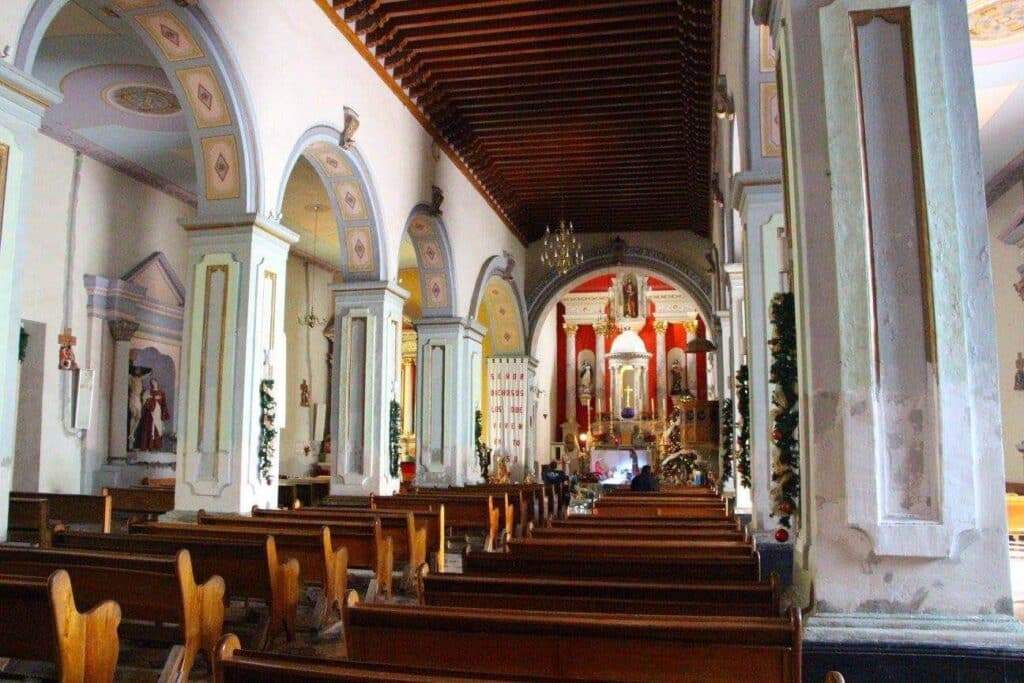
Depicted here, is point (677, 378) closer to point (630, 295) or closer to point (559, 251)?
point (630, 295)

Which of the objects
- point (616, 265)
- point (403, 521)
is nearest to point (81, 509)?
point (403, 521)

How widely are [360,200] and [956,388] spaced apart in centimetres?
750

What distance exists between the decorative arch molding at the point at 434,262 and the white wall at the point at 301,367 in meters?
3.99

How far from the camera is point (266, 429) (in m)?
7.44

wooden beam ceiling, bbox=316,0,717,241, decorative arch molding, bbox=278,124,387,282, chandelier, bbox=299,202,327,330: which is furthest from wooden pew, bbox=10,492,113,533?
chandelier, bbox=299,202,327,330

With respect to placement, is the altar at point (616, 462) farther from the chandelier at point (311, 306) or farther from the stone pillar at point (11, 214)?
the stone pillar at point (11, 214)

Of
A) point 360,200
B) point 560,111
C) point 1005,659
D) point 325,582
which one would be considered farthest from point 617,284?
point 1005,659

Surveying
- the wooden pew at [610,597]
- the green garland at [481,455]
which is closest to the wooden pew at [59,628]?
the wooden pew at [610,597]

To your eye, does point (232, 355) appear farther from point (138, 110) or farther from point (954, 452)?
point (954, 452)

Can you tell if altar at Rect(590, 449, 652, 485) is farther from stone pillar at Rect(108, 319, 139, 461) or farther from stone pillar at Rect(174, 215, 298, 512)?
stone pillar at Rect(174, 215, 298, 512)

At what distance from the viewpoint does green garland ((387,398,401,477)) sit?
10.3m

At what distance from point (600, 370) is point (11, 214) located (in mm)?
21675

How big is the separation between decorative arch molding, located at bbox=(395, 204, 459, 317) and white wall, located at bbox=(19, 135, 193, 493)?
12.3 ft

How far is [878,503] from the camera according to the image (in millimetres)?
3053
